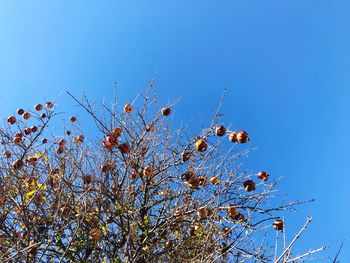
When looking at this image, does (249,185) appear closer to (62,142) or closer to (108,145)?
(108,145)

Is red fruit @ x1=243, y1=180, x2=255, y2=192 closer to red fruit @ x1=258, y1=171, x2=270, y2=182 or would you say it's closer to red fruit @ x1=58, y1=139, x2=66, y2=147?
red fruit @ x1=258, y1=171, x2=270, y2=182

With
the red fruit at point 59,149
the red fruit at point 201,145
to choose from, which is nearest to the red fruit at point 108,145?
the red fruit at point 59,149

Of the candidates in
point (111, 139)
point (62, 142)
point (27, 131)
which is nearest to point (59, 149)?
point (62, 142)

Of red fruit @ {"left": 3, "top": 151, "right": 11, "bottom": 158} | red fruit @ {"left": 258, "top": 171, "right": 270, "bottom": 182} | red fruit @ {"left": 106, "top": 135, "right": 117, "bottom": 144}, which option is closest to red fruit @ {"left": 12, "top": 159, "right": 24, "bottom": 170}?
red fruit @ {"left": 3, "top": 151, "right": 11, "bottom": 158}

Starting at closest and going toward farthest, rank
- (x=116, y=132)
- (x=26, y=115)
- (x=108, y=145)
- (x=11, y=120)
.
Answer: (x=108, y=145), (x=116, y=132), (x=11, y=120), (x=26, y=115)

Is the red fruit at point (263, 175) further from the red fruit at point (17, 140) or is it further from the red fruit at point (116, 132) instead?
the red fruit at point (17, 140)

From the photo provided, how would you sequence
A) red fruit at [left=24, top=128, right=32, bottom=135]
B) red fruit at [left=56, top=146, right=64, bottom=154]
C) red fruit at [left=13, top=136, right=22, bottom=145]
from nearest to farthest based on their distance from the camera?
red fruit at [left=56, top=146, right=64, bottom=154], red fruit at [left=13, top=136, right=22, bottom=145], red fruit at [left=24, top=128, right=32, bottom=135]

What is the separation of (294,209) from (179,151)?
5.32ft

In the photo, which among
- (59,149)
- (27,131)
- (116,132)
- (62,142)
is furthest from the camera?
(27,131)

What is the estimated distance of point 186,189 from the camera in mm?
5133

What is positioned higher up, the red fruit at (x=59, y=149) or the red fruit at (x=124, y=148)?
the red fruit at (x=59, y=149)

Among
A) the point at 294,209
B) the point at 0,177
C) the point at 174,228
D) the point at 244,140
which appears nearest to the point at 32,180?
the point at 0,177

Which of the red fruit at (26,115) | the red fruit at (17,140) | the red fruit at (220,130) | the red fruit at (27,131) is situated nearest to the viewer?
the red fruit at (220,130)

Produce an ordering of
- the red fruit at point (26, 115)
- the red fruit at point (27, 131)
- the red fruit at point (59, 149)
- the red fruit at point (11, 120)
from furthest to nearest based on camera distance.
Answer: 1. the red fruit at point (26, 115)
2. the red fruit at point (11, 120)
3. the red fruit at point (27, 131)
4. the red fruit at point (59, 149)
